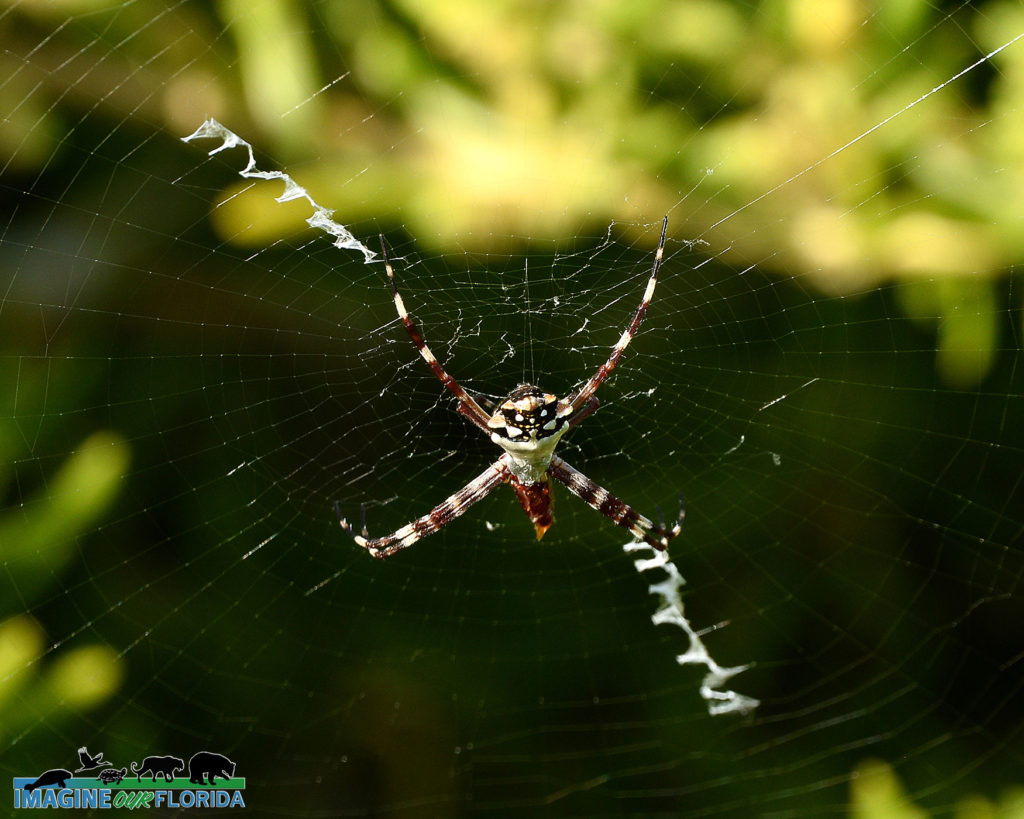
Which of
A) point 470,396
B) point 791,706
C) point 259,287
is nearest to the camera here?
point 259,287

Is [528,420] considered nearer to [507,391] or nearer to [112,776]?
[507,391]

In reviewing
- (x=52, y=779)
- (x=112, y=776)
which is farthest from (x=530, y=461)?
(x=52, y=779)

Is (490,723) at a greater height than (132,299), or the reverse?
(132,299)

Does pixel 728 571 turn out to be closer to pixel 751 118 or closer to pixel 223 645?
pixel 751 118

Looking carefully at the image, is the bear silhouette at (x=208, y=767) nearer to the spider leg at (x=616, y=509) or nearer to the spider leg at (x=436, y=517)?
the spider leg at (x=436, y=517)

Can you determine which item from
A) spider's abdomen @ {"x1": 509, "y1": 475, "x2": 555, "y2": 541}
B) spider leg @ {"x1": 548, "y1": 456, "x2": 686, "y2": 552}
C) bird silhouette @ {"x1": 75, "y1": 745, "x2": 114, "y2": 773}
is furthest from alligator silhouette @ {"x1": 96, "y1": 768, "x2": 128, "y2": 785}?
spider leg @ {"x1": 548, "y1": 456, "x2": 686, "y2": 552}

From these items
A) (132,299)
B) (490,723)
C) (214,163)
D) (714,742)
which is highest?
(214,163)

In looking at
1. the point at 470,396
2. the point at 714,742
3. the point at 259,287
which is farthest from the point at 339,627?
the point at 714,742
